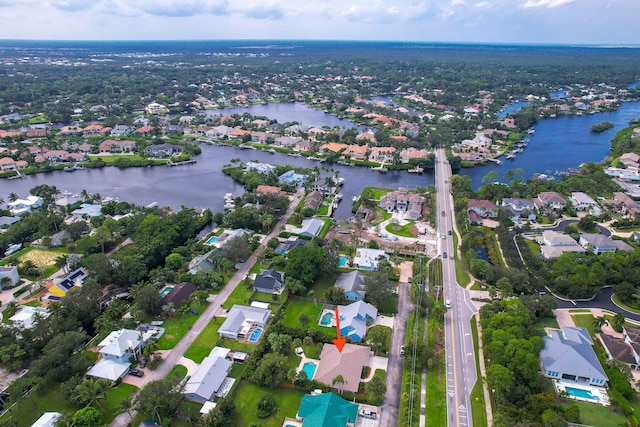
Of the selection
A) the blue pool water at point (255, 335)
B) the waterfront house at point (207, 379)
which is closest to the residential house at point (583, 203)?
the blue pool water at point (255, 335)

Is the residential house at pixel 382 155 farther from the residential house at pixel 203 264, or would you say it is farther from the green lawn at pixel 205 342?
the green lawn at pixel 205 342

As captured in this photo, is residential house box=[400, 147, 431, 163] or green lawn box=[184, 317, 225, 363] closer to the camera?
green lawn box=[184, 317, 225, 363]

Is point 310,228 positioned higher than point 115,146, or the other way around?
point 310,228

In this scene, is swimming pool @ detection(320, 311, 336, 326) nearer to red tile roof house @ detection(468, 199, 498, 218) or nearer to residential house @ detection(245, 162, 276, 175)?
red tile roof house @ detection(468, 199, 498, 218)

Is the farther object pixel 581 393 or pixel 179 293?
pixel 179 293

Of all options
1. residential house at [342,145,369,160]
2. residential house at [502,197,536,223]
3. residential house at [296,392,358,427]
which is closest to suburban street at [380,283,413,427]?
residential house at [296,392,358,427]

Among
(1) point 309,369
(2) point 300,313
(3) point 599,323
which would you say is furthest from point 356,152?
(1) point 309,369

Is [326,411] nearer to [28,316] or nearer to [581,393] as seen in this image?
[581,393]

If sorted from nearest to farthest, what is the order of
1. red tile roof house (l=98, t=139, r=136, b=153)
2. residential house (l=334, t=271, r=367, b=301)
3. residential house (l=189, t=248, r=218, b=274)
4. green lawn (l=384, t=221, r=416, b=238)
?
1. residential house (l=334, t=271, r=367, b=301)
2. residential house (l=189, t=248, r=218, b=274)
3. green lawn (l=384, t=221, r=416, b=238)
4. red tile roof house (l=98, t=139, r=136, b=153)
